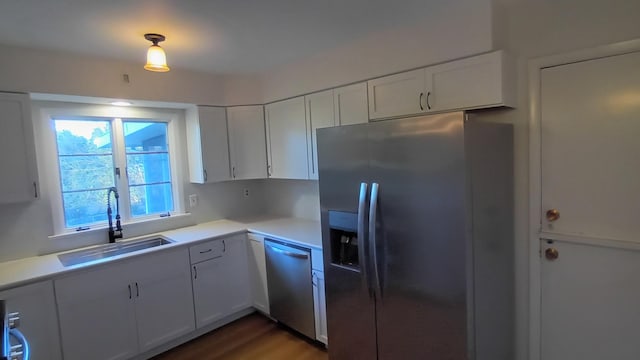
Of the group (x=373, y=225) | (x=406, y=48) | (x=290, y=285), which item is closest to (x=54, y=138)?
(x=290, y=285)

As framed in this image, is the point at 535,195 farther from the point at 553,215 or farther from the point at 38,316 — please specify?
the point at 38,316

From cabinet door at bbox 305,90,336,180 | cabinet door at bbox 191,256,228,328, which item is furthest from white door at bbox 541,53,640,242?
cabinet door at bbox 191,256,228,328

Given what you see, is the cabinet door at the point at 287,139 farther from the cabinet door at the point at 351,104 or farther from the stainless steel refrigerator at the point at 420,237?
the stainless steel refrigerator at the point at 420,237

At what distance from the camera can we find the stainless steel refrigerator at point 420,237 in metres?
1.63

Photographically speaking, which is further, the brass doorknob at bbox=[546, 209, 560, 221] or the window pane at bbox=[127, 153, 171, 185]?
the window pane at bbox=[127, 153, 171, 185]

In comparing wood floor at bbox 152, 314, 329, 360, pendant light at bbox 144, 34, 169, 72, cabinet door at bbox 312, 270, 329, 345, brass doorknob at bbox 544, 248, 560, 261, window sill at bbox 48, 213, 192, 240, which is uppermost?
pendant light at bbox 144, 34, 169, 72

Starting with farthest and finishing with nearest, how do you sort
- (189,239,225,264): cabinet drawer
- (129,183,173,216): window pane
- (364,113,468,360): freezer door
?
(129,183,173,216): window pane, (189,239,225,264): cabinet drawer, (364,113,468,360): freezer door

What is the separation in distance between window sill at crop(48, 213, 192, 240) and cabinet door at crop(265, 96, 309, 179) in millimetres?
1056

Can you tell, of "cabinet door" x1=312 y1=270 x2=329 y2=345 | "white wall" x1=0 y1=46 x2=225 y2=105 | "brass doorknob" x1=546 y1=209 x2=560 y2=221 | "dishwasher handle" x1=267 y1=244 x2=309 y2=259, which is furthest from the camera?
"dishwasher handle" x1=267 y1=244 x2=309 y2=259

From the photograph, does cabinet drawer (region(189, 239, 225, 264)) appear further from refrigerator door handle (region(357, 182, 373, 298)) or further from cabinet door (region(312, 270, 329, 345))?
refrigerator door handle (region(357, 182, 373, 298))

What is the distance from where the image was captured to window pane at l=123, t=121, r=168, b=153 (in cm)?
316

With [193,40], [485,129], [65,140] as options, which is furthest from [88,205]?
[485,129]

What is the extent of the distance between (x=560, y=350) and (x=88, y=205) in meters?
3.70

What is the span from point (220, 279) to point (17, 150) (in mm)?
1780
